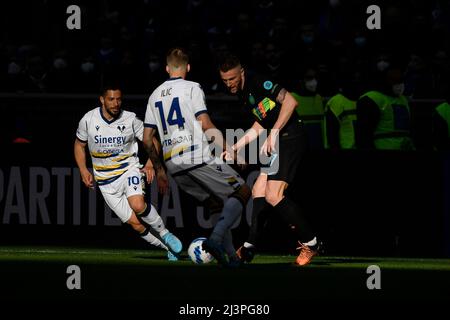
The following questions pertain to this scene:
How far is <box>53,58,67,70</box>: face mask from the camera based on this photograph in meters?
17.9

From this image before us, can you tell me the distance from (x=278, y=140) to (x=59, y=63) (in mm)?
6839

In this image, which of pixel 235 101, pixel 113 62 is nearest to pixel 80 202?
pixel 235 101

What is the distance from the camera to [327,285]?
409 inches

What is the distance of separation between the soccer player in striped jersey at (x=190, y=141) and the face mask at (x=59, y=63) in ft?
21.1

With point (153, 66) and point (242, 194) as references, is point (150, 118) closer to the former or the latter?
point (242, 194)

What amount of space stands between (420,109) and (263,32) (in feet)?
9.89

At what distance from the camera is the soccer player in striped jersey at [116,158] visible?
1324 centimetres

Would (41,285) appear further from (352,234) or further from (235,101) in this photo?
(235,101)

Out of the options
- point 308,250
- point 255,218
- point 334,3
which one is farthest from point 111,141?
point 334,3

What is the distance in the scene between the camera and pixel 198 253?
11.7 metres

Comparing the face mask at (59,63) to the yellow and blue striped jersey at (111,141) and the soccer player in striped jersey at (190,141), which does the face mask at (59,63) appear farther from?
the soccer player in striped jersey at (190,141)

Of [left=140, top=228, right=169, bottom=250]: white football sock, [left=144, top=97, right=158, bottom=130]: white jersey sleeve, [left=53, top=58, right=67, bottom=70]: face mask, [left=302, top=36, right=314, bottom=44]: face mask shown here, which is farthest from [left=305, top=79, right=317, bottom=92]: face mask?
[left=144, top=97, right=158, bottom=130]: white jersey sleeve

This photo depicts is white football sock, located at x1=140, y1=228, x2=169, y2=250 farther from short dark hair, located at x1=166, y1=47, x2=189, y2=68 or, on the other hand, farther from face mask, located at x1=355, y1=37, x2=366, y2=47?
face mask, located at x1=355, y1=37, x2=366, y2=47

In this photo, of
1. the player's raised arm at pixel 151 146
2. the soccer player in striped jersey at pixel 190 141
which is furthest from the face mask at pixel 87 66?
the soccer player in striped jersey at pixel 190 141
